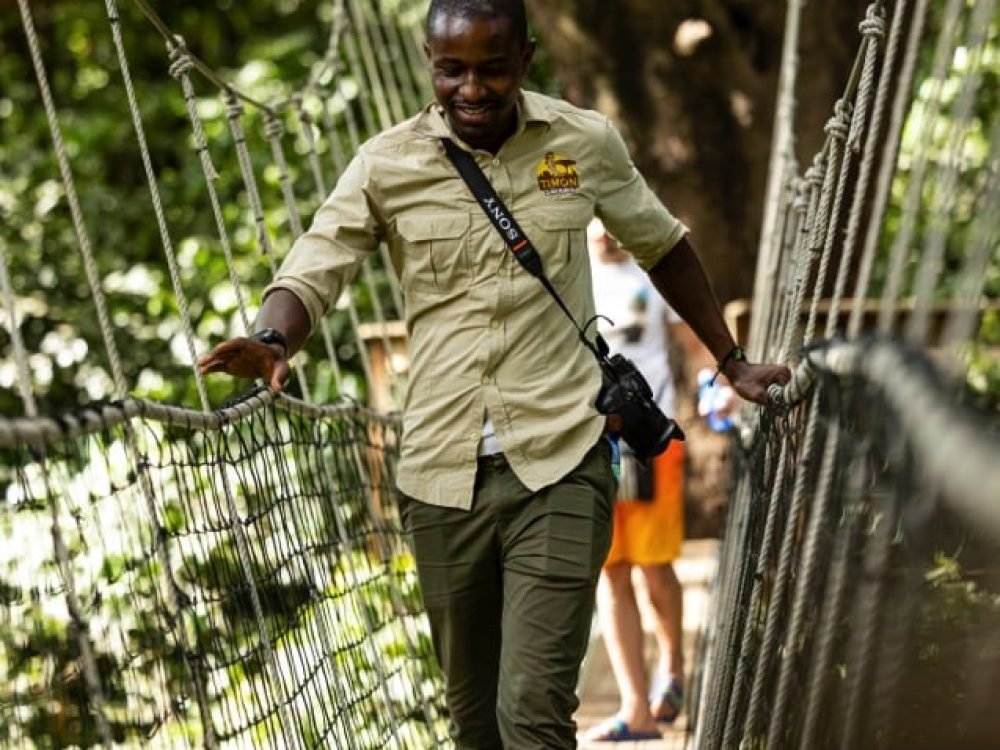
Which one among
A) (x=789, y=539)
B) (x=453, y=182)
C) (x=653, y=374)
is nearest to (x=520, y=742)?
(x=789, y=539)

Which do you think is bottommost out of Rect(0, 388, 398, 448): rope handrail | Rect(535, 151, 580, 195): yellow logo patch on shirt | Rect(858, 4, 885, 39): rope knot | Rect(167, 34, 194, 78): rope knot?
Rect(0, 388, 398, 448): rope handrail

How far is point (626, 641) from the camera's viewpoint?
3.96 meters

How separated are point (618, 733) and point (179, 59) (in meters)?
1.63

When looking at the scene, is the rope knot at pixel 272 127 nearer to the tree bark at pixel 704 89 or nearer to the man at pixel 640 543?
the man at pixel 640 543

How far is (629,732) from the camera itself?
12.9ft

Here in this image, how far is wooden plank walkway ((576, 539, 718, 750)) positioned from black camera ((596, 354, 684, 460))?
121 centimetres

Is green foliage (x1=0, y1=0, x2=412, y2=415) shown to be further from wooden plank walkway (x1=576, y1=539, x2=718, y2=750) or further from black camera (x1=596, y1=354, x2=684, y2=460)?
black camera (x1=596, y1=354, x2=684, y2=460)

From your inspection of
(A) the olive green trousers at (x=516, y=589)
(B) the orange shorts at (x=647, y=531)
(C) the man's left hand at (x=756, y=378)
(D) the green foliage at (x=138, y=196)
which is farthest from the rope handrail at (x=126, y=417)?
(D) the green foliage at (x=138, y=196)

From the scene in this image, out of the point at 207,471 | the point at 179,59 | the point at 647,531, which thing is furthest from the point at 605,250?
the point at 179,59

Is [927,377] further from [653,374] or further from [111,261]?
[111,261]

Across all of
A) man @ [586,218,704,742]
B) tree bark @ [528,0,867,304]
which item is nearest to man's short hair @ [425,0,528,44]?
man @ [586,218,704,742]

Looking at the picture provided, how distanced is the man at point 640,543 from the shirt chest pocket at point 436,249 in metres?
1.33

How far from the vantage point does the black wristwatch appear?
7.84 ft

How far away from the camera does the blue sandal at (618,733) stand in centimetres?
392
